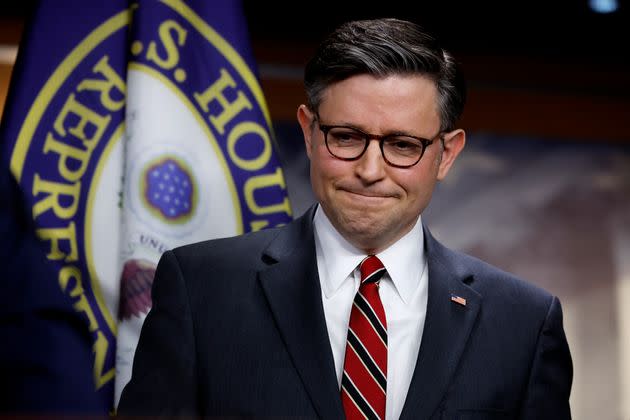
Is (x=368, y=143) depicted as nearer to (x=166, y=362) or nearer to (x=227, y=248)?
(x=227, y=248)

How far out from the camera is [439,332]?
1.61 metres

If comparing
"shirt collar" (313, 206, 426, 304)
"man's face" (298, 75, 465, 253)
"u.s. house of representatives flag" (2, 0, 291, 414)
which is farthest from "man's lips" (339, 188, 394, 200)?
"u.s. house of representatives flag" (2, 0, 291, 414)

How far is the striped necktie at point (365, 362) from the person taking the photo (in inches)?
59.8

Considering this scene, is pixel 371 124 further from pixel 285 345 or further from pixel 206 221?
pixel 206 221

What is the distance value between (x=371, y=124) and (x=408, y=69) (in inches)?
5.2

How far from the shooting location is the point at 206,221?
218 centimetres

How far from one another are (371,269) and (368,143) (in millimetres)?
240

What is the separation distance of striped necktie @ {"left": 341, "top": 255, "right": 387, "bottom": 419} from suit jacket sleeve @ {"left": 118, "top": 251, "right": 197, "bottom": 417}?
0.92 feet

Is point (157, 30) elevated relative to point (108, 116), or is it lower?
elevated

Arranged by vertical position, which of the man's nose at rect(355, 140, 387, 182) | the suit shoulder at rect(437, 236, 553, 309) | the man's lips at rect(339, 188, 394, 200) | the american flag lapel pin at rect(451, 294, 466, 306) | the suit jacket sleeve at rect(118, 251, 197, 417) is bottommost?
the suit jacket sleeve at rect(118, 251, 197, 417)

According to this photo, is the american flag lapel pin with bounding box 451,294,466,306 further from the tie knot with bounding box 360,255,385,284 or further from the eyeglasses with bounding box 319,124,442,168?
the eyeglasses with bounding box 319,124,442,168

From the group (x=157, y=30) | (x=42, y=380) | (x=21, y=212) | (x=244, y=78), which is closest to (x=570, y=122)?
(x=244, y=78)

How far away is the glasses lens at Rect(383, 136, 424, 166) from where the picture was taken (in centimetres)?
158

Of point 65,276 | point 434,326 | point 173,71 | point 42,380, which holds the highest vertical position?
point 173,71
